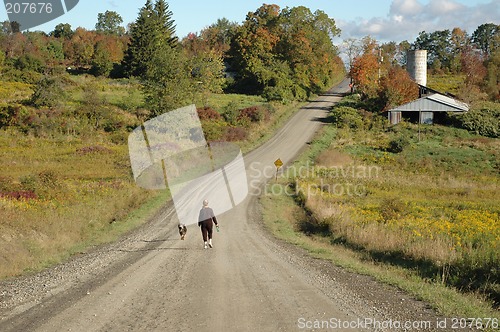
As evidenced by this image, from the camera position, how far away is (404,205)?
25734mm

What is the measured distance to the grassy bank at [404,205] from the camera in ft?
42.6

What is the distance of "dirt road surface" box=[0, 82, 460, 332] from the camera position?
8234mm

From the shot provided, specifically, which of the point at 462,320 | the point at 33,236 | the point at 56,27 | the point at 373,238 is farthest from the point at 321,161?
the point at 56,27

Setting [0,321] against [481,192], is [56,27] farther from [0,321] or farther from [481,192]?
[0,321]

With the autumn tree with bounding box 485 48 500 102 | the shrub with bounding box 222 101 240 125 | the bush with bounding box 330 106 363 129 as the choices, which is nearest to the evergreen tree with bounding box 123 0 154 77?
the shrub with bounding box 222 101 240 125

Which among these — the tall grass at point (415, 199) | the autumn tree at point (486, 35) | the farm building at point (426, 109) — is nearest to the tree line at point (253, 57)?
the farm building at point (426, 109)

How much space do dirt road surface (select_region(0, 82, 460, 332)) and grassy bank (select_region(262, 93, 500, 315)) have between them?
4.31ft

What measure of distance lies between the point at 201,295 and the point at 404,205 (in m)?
18.6

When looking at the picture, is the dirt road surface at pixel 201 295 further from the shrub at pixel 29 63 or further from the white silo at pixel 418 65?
the white silo at pixel 418 65

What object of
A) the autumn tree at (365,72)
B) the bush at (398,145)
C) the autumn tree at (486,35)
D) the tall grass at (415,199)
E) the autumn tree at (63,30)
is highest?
the autumn tree at (63,30)

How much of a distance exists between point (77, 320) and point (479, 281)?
9883mm

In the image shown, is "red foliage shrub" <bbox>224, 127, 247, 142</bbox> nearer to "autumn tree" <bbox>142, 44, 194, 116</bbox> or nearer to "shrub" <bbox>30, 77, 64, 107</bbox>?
"autumn tree" <bbox>142, 44, 194, 116</bbox>

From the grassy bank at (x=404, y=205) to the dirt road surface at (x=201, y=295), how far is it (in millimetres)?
1315

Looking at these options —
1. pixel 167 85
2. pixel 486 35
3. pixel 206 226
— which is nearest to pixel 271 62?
pixel 167 85
